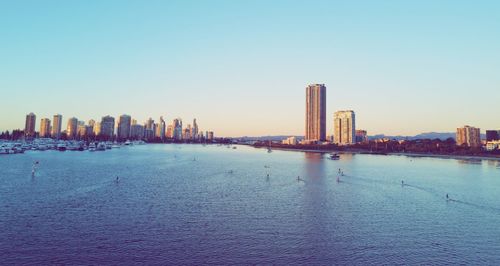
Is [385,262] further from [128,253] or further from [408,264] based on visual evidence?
[128,253]

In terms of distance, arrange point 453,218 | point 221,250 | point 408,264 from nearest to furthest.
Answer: point 408,264, point 221,250, point 453,218

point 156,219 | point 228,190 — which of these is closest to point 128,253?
point 156,219

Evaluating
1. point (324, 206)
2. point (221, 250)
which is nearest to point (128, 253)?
point (221, 250)

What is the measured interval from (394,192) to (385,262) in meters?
31.8

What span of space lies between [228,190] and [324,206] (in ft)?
52.9

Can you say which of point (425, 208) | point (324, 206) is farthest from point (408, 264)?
point (425, 208)

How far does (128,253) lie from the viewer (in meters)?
23.7

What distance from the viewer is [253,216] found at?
113 ft

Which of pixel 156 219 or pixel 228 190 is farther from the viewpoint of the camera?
pixel 228 190

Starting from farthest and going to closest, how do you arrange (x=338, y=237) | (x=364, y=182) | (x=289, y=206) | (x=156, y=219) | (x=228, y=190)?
(x=364, y=182), (x=228, y=190), (x=289, y=206), (x=156, y=219), (x=338, y=237)

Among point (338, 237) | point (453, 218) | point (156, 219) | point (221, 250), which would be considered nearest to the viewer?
point (221, 250)

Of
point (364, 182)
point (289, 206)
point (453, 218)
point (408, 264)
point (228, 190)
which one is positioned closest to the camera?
point (408, 264)

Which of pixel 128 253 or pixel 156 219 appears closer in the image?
pixel 128 253

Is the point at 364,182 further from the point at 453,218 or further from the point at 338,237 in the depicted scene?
the point at 338,237
